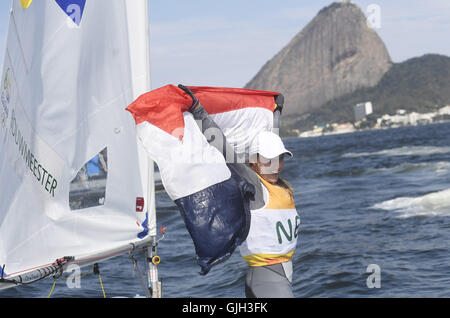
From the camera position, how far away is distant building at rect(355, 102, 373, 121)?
16150 cm

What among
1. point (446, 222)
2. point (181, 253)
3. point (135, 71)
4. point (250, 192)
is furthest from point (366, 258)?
point (250, 192)

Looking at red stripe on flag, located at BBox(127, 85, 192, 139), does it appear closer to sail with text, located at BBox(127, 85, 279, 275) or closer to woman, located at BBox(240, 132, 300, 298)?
sail with text, located at BBox(127, 85, 279, 275)

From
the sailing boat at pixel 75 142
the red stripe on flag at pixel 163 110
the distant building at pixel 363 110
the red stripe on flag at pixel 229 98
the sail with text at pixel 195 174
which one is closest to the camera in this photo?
the sail with text at pixel 195 174

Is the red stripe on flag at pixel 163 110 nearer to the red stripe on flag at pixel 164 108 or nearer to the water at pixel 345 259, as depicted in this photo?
the red stripe on flag at pixel 164 108

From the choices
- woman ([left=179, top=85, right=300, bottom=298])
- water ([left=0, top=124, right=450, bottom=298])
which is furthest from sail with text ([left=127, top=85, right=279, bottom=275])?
water ([left=0, top=124, right=450, bottom=298])

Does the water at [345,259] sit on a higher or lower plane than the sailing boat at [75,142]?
lower

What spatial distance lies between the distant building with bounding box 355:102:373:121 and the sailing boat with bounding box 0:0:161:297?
532ft

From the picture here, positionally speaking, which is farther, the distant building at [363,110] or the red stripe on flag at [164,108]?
the distant building at [363,110]

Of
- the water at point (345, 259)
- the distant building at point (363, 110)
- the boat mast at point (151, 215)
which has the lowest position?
the water at point (345, 259)

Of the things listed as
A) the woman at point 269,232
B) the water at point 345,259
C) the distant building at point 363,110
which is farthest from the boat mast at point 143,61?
the distant building at point 363,110

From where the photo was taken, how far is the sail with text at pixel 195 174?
2.85 metres

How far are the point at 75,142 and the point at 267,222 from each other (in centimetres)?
232

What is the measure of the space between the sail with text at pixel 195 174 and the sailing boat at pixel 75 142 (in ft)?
6.17

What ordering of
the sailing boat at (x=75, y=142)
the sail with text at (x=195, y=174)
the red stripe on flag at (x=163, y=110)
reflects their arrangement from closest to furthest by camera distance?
the sail with text at (x=195, y=174) < the red stripe on flag at (x=163, y=110) < the sailing boat at (x=75, y=142)
